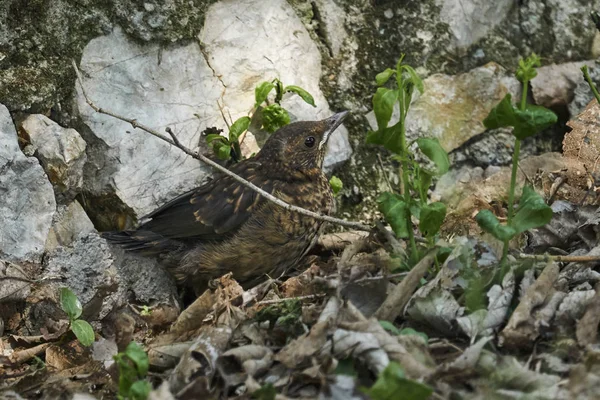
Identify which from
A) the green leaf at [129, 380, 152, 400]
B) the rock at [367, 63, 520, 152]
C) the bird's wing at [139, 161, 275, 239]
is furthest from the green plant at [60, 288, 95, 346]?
the rock at [367, 63, 520, 152]

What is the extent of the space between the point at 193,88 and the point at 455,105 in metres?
1.73

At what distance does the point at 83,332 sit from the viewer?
4078 millimetres

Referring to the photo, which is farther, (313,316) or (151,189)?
(151,189)

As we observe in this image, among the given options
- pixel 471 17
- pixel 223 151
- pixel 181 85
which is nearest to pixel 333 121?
pixel 223 151

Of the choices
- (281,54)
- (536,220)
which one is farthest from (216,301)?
(281,54)

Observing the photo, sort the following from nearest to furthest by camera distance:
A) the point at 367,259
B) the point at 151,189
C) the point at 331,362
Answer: the point at 331,362, the point at 367,259, the point at 151,189

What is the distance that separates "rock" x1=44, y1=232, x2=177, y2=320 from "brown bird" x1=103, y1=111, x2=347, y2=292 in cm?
10

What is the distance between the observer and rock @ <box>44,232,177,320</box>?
4.84 meters

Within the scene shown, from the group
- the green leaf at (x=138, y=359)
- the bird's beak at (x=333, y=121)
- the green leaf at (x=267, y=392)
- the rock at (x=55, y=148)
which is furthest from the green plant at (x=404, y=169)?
the rock at (x=55, y=148)

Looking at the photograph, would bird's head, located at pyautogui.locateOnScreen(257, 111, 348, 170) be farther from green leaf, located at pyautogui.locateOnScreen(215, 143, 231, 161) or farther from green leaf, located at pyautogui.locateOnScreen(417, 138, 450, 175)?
green leaf, located at pyautogui.locateOnScreen(417, 138, 450, 175)

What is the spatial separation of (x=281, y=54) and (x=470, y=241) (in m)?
1.99

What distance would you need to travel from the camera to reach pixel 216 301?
13.6 ft

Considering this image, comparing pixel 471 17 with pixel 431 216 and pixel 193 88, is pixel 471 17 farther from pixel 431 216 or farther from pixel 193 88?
pixel 431 216

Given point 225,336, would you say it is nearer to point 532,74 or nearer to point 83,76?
point 532,74
